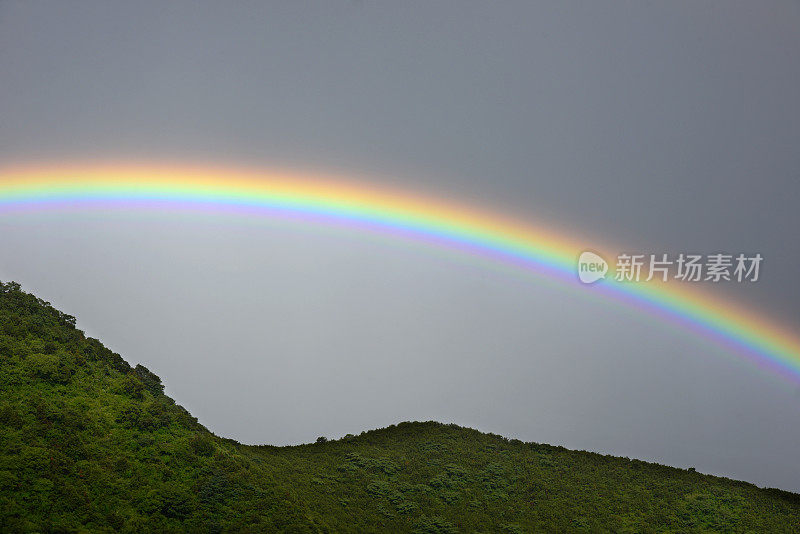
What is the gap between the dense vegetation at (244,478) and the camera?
9.32m

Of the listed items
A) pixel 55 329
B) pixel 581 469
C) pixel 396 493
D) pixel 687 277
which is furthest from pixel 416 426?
pixel 55 329

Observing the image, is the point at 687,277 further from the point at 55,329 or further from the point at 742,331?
the point at 55,329

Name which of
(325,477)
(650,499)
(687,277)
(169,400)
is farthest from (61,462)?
(687,277)

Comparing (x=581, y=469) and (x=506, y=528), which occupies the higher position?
(x=581, y=469)

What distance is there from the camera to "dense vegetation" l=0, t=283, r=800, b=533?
9320 mm

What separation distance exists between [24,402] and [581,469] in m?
14.3

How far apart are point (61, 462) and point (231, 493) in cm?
282

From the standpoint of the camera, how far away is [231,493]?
10523mm

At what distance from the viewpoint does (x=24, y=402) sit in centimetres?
1045

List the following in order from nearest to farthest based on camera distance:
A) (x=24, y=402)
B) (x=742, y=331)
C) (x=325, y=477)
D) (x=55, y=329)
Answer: (x=24, y=402) < (x=55, y=329) < (x=325, y=477) < (x=742, y=331)

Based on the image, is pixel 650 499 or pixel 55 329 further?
pixel 650 499

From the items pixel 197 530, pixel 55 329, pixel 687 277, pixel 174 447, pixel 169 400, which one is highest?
pixel 687 277

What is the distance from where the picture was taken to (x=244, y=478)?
36.2 feet

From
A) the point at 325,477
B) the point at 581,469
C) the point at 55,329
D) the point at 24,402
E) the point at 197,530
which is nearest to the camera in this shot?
the point at 197,530
